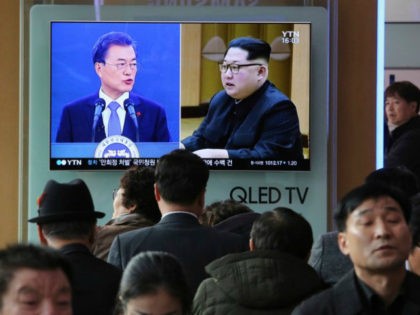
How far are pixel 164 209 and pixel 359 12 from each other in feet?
12.9

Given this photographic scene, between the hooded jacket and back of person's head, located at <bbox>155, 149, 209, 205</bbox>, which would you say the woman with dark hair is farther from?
the hooded jacket

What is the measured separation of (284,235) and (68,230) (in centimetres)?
76

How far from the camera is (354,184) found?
784 centimetres

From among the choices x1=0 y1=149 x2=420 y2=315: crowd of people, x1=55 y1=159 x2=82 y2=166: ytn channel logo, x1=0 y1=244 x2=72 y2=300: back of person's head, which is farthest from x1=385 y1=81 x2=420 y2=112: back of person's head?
x1=0 y1=244 x2=72 y2=300: back of person's head

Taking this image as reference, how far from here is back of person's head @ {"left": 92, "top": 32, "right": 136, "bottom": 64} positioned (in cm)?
768

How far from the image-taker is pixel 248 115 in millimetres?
7664

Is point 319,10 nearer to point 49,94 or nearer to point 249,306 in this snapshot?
point 49,94

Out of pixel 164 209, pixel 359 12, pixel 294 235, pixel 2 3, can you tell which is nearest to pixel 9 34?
pixel 2 3

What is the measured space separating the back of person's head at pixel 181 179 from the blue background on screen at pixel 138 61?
3.36 meters

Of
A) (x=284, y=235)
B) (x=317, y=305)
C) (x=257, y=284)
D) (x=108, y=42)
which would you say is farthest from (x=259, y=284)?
(x=108, y=42)

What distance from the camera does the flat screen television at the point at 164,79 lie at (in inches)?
302

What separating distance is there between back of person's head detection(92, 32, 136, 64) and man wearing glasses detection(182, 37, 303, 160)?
69cm

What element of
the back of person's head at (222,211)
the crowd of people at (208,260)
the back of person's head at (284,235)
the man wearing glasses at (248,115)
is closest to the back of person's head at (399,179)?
the crowd of people at (208,260)

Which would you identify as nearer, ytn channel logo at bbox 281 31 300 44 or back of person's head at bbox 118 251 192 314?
back of person's head at bbox 118 251 192 314
